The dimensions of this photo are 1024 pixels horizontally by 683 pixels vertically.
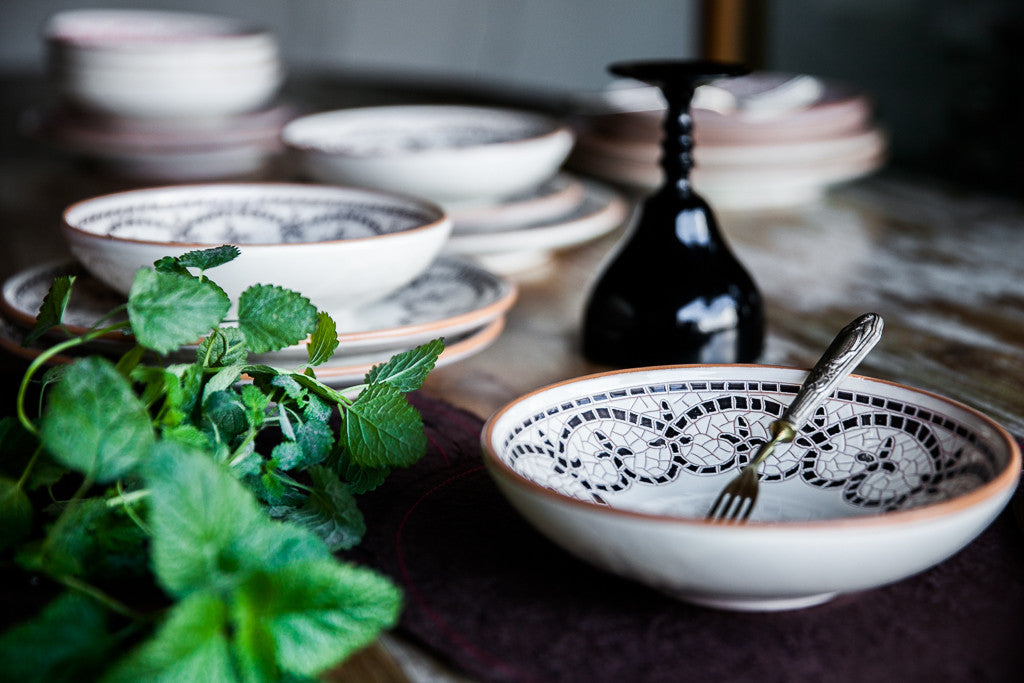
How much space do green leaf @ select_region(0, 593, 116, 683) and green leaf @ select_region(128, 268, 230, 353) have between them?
92 mm

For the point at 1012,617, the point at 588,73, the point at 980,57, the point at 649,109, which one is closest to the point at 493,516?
the point at 1012,617

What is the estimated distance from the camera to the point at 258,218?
70 centimetres

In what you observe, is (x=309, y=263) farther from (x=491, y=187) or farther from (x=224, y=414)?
(x=491, y=187)

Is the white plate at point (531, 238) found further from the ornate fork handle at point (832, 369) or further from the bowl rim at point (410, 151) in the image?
the ornate fork handle at point (832, 369)

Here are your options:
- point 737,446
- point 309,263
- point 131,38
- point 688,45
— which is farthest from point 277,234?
point 688,45

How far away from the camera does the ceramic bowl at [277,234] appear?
563 mm

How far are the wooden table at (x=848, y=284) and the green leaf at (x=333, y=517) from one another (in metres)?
0.05

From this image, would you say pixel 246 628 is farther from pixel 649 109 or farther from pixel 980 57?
pixel 980 57

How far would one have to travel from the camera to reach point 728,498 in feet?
1.40

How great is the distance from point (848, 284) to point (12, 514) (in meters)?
0.68

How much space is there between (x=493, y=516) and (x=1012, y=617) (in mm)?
198

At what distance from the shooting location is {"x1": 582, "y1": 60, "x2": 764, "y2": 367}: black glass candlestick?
24.6 inches

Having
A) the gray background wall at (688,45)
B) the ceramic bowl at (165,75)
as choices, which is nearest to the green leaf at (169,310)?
the ceramic bowl at (165,75)

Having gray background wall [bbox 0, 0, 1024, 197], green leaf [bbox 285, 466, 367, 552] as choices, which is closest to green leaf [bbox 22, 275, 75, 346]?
green leaf [bbox 285, 466, 367, 552]
